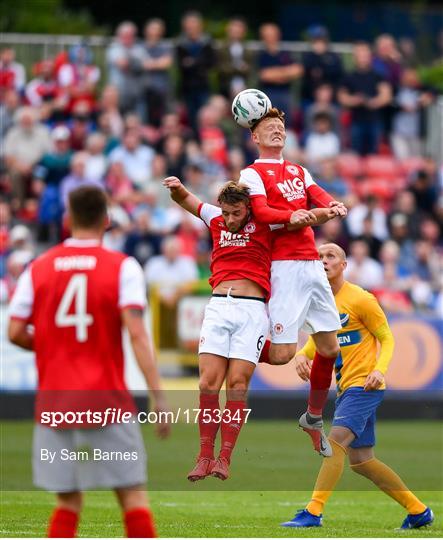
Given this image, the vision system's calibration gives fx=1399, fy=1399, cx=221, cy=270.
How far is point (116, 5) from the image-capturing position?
33.8m

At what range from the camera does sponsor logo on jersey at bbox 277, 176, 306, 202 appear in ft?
35.2

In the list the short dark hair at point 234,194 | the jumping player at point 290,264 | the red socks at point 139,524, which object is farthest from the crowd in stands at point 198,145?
the red socks at point 139,524

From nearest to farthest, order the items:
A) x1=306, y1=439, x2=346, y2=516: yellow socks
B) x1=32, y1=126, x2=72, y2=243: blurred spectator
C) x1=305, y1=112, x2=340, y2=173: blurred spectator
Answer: x1=306, y1=439, x2=346, y2=516: yellow socks < x1=32, y1=126, x2=72, y2=243: blurred spectator < x1=305, y1=112, x2=340, y2=173: blurred spectator

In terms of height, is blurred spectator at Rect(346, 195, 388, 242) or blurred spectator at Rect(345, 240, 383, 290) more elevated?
blurred spectator at Rect(346, 195, 388, 242)

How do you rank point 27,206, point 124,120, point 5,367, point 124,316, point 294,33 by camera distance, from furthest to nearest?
1. point 294,33
2. point 124,120
3. point 27,206
4. point 5,367
5. point 124,316

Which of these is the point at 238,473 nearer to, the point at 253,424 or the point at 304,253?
the point at 304,253

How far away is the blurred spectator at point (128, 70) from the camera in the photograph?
76.1ft

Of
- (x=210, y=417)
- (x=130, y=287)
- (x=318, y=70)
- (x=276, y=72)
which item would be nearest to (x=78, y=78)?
(x=276, y=72)

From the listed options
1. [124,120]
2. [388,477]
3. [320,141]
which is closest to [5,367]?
[124,120]

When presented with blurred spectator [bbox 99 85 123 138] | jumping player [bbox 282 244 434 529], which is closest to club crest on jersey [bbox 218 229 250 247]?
jumping player [bbox 282 244 434 529]

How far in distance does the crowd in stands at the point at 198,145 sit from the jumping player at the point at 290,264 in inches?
351

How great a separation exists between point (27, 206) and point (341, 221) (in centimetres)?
492

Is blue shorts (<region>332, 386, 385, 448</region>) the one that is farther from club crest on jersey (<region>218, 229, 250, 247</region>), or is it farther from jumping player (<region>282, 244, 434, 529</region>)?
club crest on jersey (<region>218, 229, 250, 247</region>)

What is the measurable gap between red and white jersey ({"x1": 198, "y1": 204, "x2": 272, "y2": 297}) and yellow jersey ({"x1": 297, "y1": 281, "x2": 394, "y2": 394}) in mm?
922
